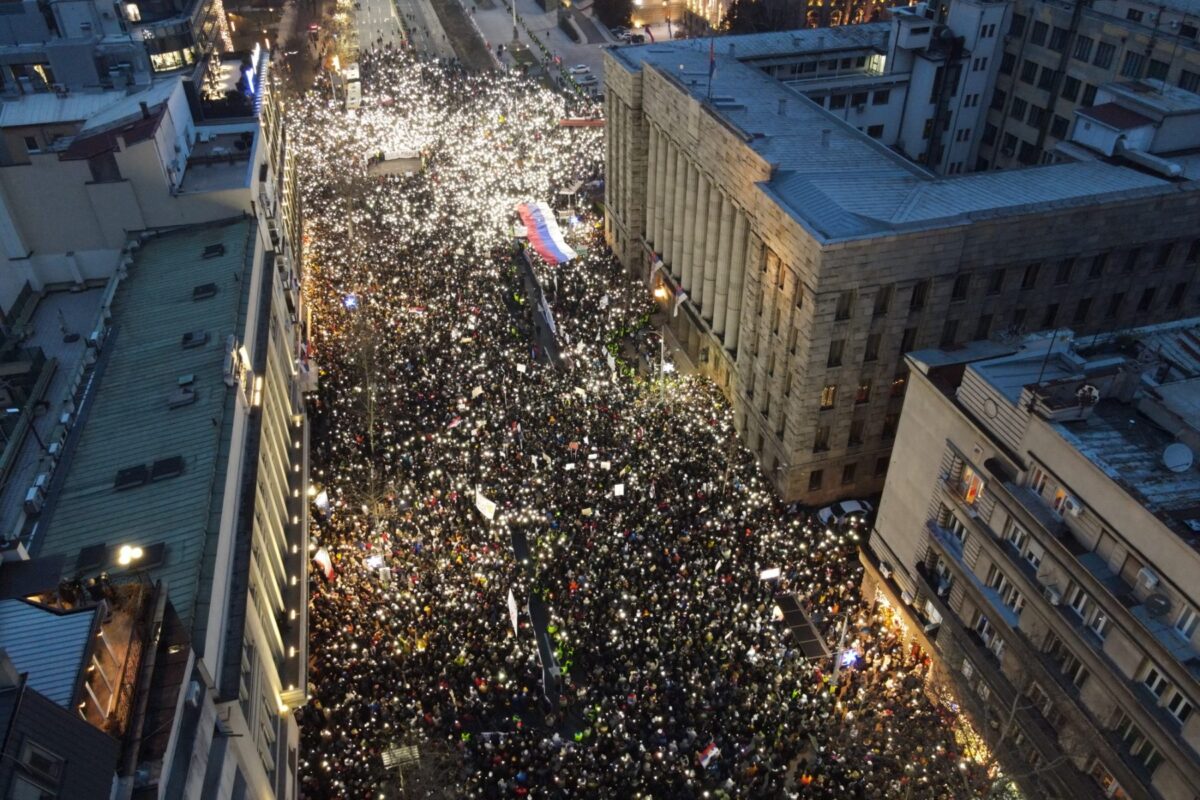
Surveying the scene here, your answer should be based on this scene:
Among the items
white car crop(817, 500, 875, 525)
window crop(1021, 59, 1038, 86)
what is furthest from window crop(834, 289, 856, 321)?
window crop(1021, 59, 1038, 86)

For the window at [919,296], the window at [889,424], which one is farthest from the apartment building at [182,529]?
the window at [919,296]

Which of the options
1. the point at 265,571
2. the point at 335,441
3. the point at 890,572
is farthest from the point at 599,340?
the point at 265,571

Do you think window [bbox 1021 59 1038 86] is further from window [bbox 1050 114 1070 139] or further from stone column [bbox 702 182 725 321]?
stone column [bbox 702 182 725 321]

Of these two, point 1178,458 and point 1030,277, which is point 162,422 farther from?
point 1030,277

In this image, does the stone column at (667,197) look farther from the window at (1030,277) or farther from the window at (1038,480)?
the window at (1038,480)

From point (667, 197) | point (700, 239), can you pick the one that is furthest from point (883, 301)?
point (667, 197)

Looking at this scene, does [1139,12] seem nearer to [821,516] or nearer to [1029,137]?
[1029,137]
